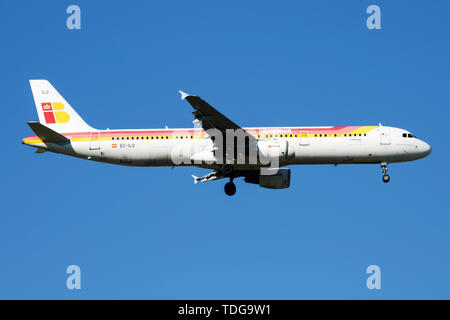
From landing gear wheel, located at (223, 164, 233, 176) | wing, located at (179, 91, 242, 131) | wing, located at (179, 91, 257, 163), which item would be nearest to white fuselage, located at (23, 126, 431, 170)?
landing gear wheel, located at (223, 164, 233, 176)

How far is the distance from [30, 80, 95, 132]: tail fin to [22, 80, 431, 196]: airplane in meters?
0.30

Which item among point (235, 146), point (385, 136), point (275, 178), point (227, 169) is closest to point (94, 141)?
point (227, 169)

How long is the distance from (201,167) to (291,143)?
257 inches

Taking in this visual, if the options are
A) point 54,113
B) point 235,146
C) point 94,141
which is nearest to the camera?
point 235,146

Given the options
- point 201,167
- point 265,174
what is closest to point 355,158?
point 265,174

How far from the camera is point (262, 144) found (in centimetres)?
5244

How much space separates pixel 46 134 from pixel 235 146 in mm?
12783

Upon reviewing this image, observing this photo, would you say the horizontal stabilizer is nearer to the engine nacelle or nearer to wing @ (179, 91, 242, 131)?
wing @ (179, 91, 242, 131)

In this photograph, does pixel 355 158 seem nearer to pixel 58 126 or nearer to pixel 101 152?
pixel 101 152

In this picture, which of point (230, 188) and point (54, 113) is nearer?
point (230, 188)

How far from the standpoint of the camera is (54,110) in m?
57.0

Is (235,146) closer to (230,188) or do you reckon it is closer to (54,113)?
(230,188)

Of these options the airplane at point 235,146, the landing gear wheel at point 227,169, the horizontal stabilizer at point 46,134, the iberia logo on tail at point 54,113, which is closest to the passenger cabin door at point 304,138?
the airplane at point 235,146

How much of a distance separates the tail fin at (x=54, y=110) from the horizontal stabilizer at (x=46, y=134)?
1.62 meters
